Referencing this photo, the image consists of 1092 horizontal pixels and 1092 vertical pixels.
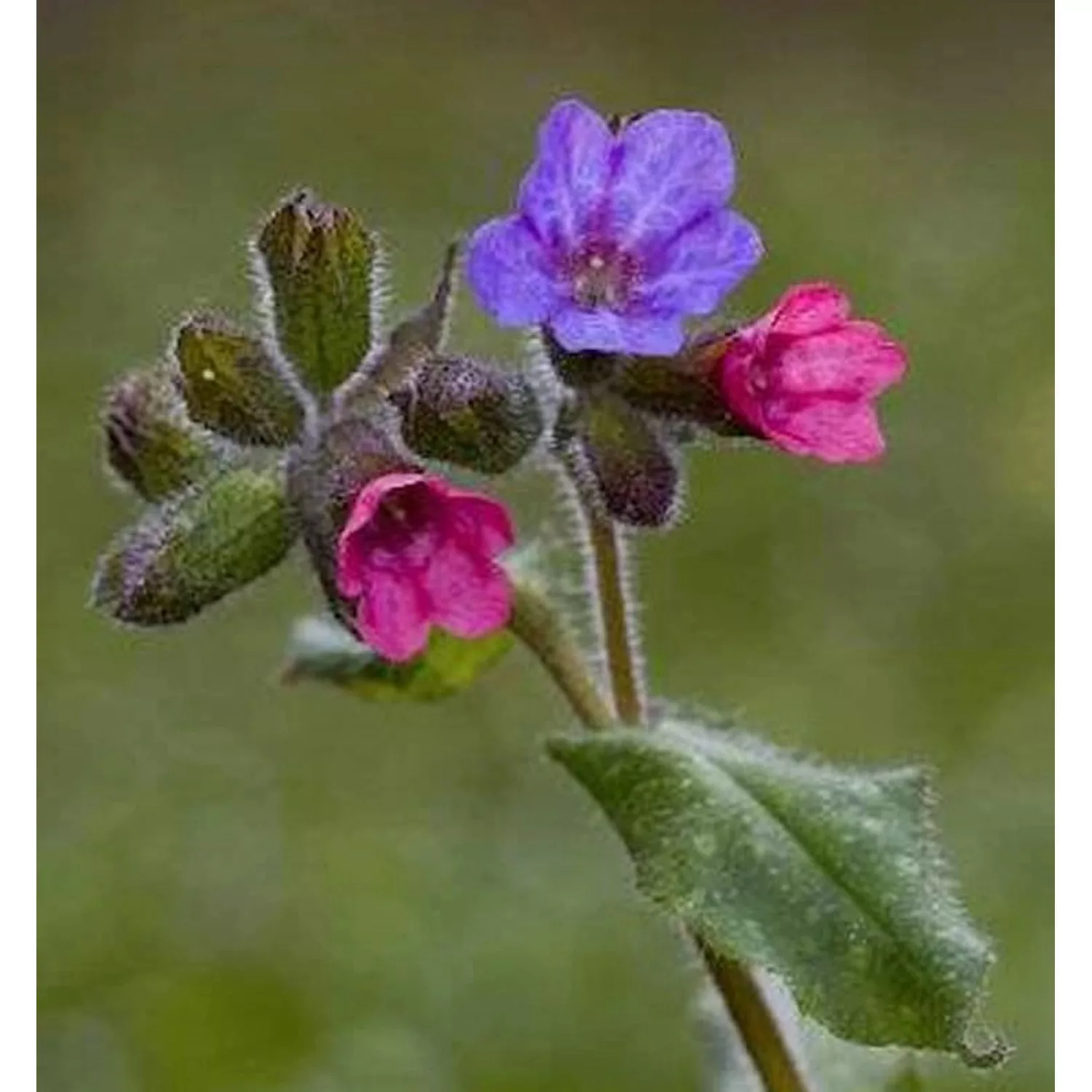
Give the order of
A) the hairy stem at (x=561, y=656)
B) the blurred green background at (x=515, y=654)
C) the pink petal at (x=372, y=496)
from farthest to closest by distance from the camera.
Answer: the blurred green background at (x=515, y=654) → the hairy stem at (x=561, y=656) → the pink petal at (x=372, y=496)

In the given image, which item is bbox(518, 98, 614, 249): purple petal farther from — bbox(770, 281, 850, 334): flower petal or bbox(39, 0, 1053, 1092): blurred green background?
bbox(39, 0, 1053, 1092): blurred green background

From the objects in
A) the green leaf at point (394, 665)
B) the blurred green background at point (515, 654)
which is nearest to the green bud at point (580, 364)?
the green leaf at point (394, 665)

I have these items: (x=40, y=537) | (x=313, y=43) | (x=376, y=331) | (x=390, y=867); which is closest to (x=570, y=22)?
(x=313, y=43)

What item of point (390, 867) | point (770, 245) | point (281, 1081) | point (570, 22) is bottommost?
point (281, 1081)

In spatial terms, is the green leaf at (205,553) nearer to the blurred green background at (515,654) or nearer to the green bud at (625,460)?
the green bud at (625,460)

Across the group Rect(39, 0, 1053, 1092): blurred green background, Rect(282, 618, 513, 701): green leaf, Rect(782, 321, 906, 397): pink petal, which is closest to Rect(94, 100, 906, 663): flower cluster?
Rect(782, 321, 906, 397): pink petal

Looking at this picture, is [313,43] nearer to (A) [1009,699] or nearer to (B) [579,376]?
(A) [1009,699]

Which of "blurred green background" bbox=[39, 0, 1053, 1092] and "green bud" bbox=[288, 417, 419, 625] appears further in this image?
"blurred green background" bbox=[39, 0, 1053, 1092]
